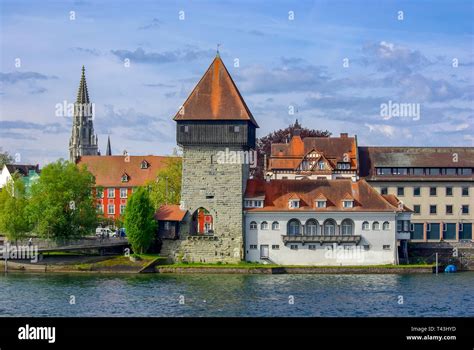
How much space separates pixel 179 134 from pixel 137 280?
46.0 ft

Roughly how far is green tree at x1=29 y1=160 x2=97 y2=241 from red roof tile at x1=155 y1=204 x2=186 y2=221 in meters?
6.45

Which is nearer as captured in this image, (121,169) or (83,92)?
(121,169)

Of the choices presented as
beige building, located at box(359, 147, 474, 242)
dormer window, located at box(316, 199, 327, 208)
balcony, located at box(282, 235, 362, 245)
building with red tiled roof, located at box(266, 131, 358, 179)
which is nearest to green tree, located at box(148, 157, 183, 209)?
building with red tiled roof, located at box(266, 131, 358, 179)

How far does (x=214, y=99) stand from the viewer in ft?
255

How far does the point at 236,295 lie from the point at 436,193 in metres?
38.5

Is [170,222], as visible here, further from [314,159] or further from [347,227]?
[314,159]

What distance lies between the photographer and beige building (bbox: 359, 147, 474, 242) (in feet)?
303

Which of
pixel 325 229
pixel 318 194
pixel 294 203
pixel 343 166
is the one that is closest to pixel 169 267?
pixel 294 203

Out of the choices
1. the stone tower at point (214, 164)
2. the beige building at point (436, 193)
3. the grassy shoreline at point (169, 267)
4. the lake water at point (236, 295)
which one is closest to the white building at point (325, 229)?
the stone tower at point (214, 164)

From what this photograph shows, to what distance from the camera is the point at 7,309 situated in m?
53.7

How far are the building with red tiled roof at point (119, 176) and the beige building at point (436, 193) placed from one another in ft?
101

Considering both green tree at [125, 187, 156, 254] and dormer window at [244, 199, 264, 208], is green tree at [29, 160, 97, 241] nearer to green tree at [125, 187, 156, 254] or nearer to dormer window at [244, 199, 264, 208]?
green tree at [125, 187, 156, 254]

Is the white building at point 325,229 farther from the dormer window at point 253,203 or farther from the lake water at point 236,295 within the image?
the lake water at point 236,295
